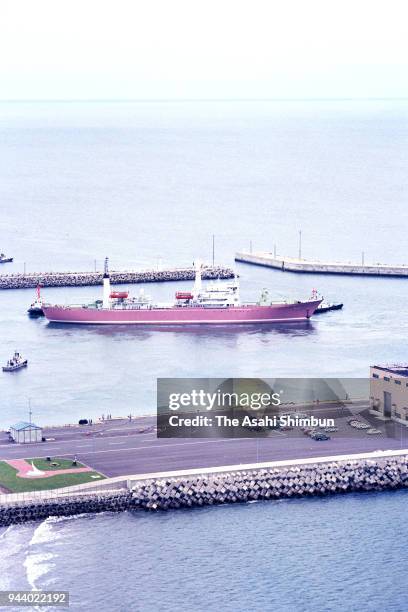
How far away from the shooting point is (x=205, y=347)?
93.4m

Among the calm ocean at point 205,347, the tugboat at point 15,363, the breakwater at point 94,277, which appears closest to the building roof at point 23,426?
the calm ocean at point 205,347

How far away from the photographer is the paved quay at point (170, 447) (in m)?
62.0

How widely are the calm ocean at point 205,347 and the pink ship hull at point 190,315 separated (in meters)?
1.34

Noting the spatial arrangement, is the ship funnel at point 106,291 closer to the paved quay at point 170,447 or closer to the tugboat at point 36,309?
the tugboat at point 36,309

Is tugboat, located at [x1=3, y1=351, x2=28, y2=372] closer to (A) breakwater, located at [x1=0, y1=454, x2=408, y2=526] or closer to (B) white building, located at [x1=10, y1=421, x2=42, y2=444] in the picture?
(B) white building, located at [x1=10, y1=421, x2=42, y2=444]

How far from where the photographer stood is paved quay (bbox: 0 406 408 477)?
2440 inches

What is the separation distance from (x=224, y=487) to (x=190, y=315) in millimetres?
42064

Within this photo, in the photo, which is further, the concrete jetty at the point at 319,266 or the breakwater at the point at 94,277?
the concrete jetty at the point at 319,266

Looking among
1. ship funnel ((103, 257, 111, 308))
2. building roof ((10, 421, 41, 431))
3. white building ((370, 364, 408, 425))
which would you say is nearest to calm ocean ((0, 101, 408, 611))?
Answer: ship funnel ((103, 257, 111, 308))

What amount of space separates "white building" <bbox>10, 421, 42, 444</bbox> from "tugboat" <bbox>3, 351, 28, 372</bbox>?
60.8 feet

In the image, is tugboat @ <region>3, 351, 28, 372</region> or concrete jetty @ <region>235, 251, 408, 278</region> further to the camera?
concrete jetty @ <region>235, 251, 408, 278</region>

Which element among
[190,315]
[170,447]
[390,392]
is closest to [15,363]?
[190,315]

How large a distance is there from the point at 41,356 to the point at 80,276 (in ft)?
76.2

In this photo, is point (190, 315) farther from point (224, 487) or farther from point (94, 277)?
point (224, 487)
